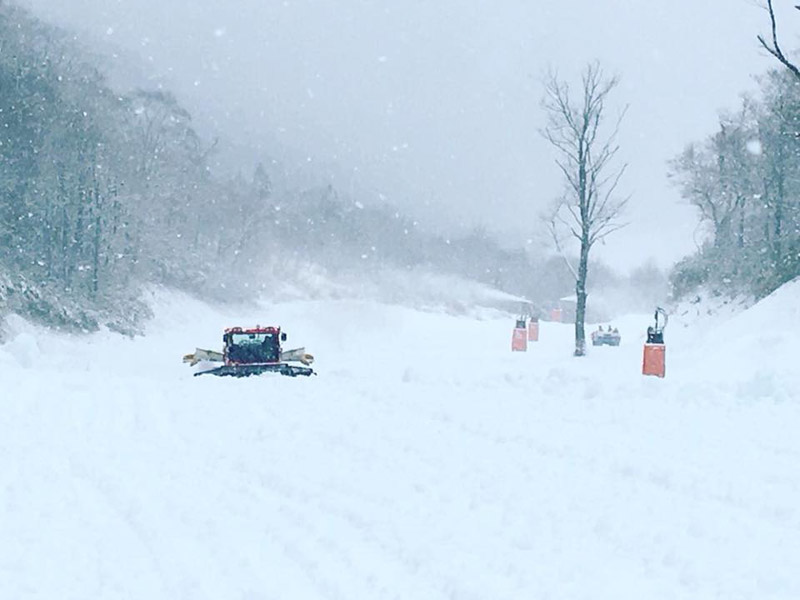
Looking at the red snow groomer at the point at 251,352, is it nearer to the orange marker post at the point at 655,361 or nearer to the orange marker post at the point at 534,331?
the orange marker post at the point at 655,361

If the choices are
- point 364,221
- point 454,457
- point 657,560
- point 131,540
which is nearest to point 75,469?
point 131,540

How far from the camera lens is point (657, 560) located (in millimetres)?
4699

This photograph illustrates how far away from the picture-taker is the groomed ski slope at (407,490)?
15.0ft

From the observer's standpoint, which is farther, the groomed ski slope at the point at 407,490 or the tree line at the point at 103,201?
the tree line at the point at 103,201

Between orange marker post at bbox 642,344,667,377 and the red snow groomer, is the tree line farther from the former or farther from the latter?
orange marker post at bbox 642,344,667,377

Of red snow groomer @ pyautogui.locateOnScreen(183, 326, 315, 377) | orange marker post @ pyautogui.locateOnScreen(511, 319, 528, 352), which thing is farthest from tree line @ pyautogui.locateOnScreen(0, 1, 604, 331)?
orange marker post @ pyautogui.locateOnScreen(511, 319, 528, 352)

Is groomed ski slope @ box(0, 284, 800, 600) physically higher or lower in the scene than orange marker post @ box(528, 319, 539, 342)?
lower

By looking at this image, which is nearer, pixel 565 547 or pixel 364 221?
pixel 565 547

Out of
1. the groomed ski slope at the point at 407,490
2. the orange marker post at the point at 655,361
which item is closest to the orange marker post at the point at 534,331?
the orange marker post at the point at 655,361

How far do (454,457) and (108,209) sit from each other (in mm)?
35975

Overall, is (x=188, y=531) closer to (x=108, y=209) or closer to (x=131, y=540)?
(x=131, y=540)

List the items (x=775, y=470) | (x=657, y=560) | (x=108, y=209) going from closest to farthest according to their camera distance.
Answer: (x=657, y=560), (x=775, y=470), (x=108, y=209)

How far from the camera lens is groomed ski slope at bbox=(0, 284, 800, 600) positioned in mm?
4559

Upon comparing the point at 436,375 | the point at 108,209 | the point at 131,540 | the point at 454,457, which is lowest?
the point at 131,540
